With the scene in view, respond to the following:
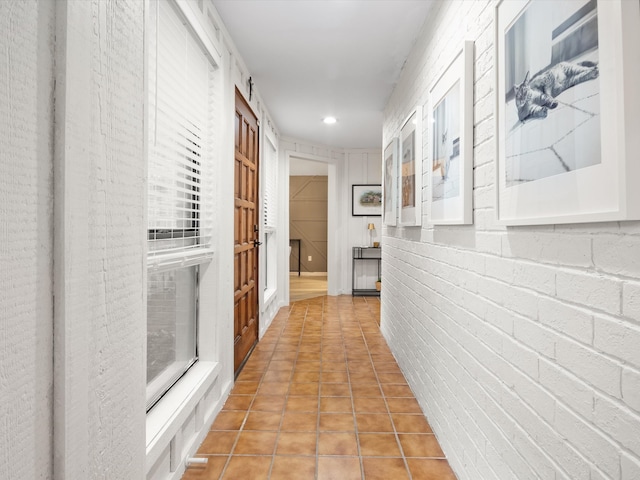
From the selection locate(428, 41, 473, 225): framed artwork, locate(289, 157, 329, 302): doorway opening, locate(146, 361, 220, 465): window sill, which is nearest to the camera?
locate(146, 361, 220, 465): window sill

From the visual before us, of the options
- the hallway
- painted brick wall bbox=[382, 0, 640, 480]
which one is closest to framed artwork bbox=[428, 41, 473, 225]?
painted brick wall bbox=[382, 0, 640, 480]

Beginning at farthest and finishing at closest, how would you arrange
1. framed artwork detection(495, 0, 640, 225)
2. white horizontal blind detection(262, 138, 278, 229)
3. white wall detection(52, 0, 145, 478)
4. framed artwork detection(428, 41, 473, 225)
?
white horizontal blind detection(262, 138, 278, 229) → framed artwork detection(428, 41, 473, 225) → white wall detection(52, 0, 145, 478) → framed artwork detection(495, 0, 640, 225)

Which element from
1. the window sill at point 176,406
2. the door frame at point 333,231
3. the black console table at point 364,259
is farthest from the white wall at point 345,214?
the window sill at point 176,406

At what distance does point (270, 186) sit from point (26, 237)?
4495 mm

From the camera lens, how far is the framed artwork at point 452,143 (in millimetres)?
1771

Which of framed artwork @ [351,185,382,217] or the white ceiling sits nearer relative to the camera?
the white ceiling

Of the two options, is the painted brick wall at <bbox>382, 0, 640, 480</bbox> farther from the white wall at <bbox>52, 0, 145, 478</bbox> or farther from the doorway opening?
the doorway opening

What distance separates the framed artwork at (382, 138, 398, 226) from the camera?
3707 millimetres

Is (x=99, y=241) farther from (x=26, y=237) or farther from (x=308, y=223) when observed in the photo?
(x=308, y=223)

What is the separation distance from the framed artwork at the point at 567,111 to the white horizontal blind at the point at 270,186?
384cm

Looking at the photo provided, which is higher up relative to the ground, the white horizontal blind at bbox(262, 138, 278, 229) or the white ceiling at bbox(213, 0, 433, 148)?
the white ceiling at bbox(213, 0, 433, 148)

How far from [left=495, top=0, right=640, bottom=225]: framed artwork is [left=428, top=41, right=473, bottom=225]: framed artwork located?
0.32 m

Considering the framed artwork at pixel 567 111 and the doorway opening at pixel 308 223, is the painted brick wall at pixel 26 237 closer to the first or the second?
the framed artwork at pixel 567 111

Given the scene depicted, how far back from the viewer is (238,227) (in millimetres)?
3242
